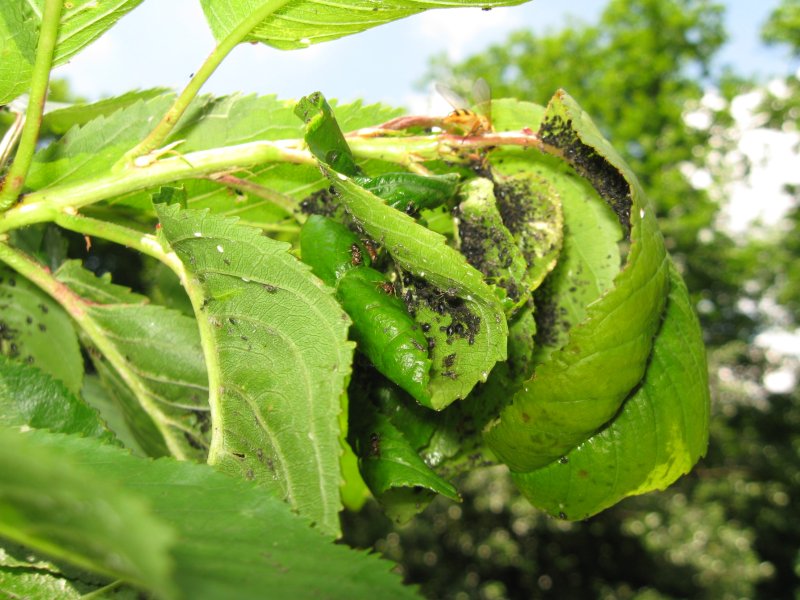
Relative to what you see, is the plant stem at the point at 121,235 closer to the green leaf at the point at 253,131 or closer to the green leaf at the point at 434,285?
the green leaf at the point at 253,131

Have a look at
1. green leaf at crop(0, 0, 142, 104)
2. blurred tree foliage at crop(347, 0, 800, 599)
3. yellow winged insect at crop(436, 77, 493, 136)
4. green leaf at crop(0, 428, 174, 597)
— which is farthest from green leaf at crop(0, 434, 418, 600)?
blurred tree foliage at crop(347, 0, 800, 599)

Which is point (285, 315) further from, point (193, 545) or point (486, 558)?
point (486, 558)

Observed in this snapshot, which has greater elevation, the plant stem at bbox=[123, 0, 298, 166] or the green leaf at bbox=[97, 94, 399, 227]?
the plant stem at bbox=[123, 0, 298, 166]

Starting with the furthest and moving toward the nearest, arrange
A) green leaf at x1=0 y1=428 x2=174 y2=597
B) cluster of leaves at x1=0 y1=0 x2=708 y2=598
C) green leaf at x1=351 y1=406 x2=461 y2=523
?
green leaf at x1=351 y1=406 x2=461 y2=523
cluster of leaves at x1=0 y1=0 x2=708 y2=598
green leaf at x1=0 y1=428 x2=174 y2=597

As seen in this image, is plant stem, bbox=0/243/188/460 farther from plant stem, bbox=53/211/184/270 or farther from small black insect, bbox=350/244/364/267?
small black insect, bbox=350/244/364/267

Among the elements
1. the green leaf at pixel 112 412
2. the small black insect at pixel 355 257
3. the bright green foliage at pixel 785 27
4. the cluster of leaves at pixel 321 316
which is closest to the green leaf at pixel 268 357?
the cluster of leaves at pixel 321 316

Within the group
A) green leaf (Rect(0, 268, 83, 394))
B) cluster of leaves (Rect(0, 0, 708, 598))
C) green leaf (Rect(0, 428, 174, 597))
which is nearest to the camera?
green leaf (Rect(0, 428, 174, 597))

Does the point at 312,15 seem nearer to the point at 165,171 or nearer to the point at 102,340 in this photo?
the point at 165,171
